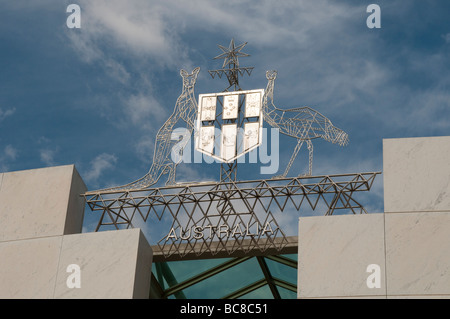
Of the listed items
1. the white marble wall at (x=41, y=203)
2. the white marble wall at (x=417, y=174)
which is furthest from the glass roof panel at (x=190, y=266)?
the white marble wall at (x=417, y=174)

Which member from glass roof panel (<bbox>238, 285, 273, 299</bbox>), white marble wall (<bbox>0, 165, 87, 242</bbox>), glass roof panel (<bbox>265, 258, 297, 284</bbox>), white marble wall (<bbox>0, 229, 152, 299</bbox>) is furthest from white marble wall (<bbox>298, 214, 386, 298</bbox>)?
white marble wall (<bbox>0, 165, 87, 242</bbox>)

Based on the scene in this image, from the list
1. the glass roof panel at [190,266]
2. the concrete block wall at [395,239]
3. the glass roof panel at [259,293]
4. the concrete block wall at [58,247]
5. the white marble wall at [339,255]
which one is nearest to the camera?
the concrete block wall at [395,239]

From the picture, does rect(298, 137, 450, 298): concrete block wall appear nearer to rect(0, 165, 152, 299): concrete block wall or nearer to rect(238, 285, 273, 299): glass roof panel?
rect(0, 165, 152, 299): concrete block wall

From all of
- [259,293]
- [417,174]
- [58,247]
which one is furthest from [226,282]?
[417,174]

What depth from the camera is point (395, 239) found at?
72.4ft

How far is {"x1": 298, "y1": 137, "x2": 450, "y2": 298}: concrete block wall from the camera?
21562mm

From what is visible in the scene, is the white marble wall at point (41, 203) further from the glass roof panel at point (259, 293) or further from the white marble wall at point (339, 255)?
the white marble wall at point (339, 255)

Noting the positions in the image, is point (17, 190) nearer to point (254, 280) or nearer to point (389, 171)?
point (254, 280)

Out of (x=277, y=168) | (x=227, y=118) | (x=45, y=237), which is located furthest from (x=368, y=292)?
(x=45, y=237)

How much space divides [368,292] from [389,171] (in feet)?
10.6

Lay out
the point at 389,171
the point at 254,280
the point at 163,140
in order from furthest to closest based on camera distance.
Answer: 1. the point at 254,280
2. the point at 163,140
3. the point at 389,171

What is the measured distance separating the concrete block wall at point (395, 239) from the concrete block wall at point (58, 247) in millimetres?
4486

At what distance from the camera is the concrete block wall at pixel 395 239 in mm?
21562

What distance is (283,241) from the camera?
2400 centimetres
